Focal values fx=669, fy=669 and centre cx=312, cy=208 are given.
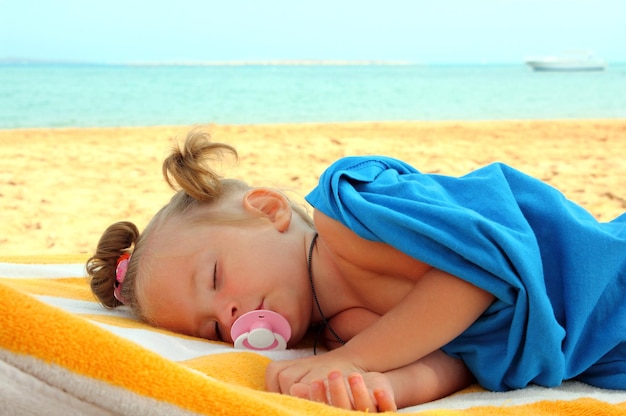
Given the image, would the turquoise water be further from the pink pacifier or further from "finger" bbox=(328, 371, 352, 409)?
"finger" bbox=(328, 371, 352, 409)

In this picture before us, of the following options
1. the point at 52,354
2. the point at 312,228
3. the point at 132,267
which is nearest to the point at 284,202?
the point at 312,228

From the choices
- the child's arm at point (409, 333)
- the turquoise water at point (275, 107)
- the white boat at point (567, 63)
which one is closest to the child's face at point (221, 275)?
the child's arm at point (409, 333)

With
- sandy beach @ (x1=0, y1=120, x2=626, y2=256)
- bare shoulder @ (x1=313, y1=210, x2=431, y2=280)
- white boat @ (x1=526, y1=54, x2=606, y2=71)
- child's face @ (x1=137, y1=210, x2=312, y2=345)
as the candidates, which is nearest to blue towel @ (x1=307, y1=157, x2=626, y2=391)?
bare shoulder @ (x1=313, y1=210, x2=431, y2=280)

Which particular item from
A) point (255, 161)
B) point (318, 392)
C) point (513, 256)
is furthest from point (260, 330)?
point (255, 161)

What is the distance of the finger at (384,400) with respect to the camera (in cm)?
120

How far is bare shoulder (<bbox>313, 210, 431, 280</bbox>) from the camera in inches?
56.1

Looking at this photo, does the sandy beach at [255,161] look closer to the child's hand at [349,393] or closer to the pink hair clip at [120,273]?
the pink hair clip at [120,273]

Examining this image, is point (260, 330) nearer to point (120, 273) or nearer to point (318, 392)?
point (318, 392)

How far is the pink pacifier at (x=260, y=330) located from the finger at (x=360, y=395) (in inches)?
13.8

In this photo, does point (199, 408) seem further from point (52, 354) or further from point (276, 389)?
point (276, 389)

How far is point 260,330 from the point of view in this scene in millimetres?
1495

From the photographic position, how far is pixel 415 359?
1.33 meters

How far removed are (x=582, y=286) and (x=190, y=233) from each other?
0.88 m

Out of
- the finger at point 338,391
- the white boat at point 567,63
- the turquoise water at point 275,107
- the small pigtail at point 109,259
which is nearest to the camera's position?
the finger at point 338,391
